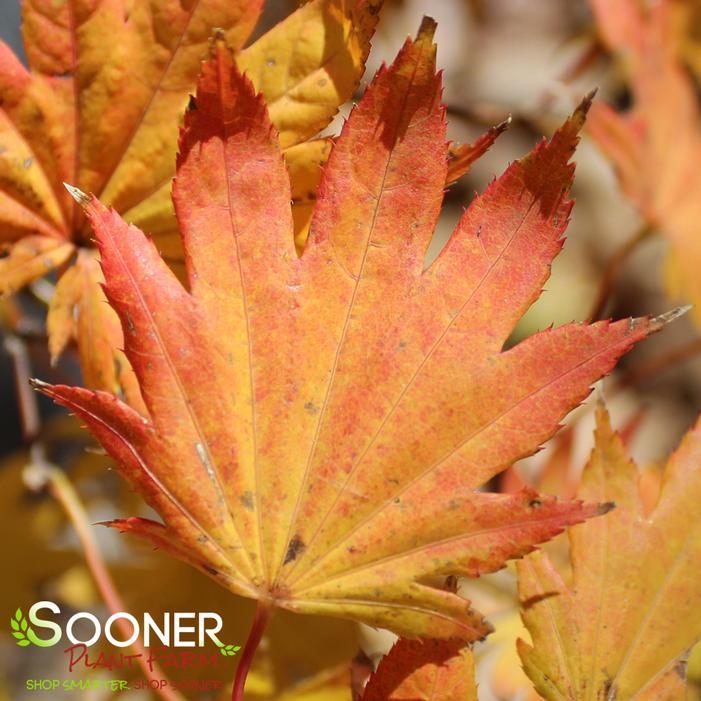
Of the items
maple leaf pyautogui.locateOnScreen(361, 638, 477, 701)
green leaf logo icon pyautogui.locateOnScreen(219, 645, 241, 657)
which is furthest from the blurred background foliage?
maple leaf pyautogui.locateOnScreen(361, 638, 477, 701)

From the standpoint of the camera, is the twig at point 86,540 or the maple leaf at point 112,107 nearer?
the maple leaf at point 112,107

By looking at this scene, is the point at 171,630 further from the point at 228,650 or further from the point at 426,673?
the point at 426,673

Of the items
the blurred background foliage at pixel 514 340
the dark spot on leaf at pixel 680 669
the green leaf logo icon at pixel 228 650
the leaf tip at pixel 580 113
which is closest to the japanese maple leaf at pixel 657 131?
the blurred background foliage at pixel 514 340

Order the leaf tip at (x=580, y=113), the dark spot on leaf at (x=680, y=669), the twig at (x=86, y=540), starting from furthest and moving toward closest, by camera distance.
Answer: the twig at (x=86, y=540)
the dark spot on leaf at (x=680, y=669)
the leaf tip at (x=580, y=113)

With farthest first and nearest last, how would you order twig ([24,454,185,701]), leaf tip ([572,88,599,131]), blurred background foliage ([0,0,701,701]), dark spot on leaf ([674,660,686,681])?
blurred background foliage ([0,0,701,701])
twig ([24,454,185,701])
dark spot on leaf ([674,660,686,681])
leaf tip ([572,88,599,131])

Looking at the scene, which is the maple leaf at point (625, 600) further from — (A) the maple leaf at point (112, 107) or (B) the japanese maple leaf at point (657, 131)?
(B) the japanese maple leaf at point (657, 131)

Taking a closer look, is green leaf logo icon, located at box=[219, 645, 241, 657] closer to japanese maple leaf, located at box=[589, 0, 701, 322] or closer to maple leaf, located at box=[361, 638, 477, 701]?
maple leaf, located at box=[361, 638, 477, 701]
